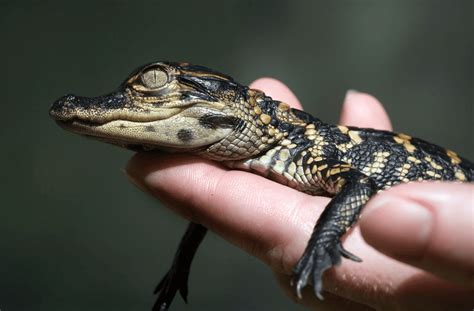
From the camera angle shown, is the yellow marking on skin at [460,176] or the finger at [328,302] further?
the yellow marking on skin at [460,176]

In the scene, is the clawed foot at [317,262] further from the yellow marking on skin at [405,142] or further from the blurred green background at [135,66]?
the blurred green background at [135,66]

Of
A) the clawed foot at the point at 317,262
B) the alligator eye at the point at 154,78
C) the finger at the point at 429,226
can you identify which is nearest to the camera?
the finger at the point at 429,226

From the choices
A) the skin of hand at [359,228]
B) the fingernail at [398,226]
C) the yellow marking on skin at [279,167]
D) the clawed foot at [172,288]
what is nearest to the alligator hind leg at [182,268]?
the clawed foot at [172,288]

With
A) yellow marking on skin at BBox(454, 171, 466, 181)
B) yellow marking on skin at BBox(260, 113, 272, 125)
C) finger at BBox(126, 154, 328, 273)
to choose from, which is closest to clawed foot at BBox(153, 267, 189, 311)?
finger at BBox(126, 154, 328, 273)

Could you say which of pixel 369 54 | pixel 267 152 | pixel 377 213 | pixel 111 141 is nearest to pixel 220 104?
pixel 267 152

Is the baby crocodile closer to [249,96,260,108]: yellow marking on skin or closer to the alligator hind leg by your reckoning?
[249,96,260,108]: yellow marking on skin

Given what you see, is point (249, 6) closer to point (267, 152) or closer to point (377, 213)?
point (267, 152)

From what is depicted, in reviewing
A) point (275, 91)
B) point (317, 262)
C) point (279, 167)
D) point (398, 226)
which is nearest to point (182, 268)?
point (279, 167)
